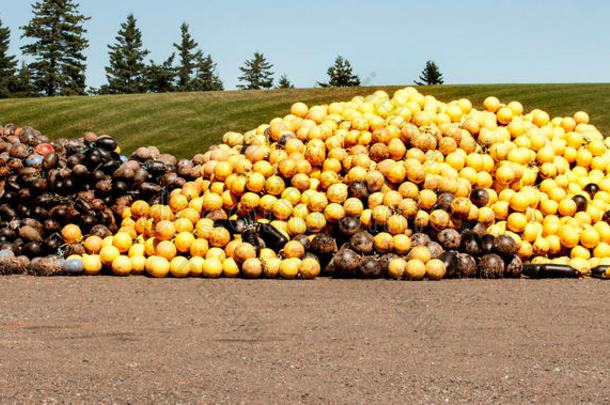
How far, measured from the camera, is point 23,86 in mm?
65625

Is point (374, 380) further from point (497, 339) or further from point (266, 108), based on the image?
point (266, 108)

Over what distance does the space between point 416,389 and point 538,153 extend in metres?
7.30

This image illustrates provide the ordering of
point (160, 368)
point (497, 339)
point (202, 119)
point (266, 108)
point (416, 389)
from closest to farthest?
1. point (416, 389)
2. point (160, 368)
3. point (497, 339)
4. point (202, 119)
5. point (266, 108)

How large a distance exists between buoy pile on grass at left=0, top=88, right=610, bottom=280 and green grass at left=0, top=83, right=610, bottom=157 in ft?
35.3

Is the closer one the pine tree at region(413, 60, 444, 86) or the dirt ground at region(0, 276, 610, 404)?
the dirt ground at region(0, 276, 610, 404)

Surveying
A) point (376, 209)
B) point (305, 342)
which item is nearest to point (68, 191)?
point (376, 209)

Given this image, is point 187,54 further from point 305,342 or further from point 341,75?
point 305,342

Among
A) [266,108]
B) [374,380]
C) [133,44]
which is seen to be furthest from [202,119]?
[133,44]

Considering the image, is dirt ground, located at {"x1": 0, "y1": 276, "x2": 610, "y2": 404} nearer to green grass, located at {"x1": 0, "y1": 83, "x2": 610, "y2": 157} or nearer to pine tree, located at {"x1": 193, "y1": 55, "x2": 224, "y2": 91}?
green grass, located at {"x1": 0, "y1": 83, "x2": 610, "y2": 157}

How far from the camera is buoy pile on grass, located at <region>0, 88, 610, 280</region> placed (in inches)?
365

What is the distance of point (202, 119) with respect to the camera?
1016 inches

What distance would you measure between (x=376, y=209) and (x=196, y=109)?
769 inches

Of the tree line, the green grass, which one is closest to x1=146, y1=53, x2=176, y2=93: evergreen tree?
the tree line

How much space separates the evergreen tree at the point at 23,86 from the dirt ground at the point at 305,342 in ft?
203
